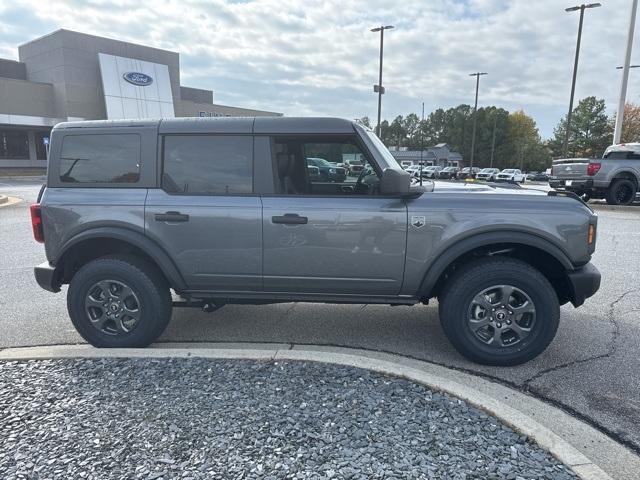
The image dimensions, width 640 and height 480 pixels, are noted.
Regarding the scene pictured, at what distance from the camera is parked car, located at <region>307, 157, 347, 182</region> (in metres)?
3.80

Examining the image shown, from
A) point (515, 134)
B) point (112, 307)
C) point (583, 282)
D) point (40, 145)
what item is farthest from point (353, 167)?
point (515, 134)

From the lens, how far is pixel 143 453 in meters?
2.38

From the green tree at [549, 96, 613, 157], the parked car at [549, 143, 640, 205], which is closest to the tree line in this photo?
the green tree at [549, 96, 613, 157]

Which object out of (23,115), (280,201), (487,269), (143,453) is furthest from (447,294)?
(23,115)

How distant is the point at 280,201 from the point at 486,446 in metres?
2.16

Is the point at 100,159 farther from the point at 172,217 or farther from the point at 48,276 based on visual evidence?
the point at 48,276

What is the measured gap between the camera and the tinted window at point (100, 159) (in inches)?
144

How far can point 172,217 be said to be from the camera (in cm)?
357

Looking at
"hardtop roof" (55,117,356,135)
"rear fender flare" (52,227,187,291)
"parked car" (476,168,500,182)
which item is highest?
"hardtop roof" (55,117,356,135)

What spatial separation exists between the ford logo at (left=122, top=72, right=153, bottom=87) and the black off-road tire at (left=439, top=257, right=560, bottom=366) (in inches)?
1841

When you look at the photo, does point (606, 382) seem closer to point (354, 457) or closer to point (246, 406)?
point (354, 457)

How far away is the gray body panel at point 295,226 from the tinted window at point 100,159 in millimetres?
55

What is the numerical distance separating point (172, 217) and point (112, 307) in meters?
0.94

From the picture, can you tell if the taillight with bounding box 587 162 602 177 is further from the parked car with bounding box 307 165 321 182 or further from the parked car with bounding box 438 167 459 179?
the parked car with bounding box 438 167 459 179
